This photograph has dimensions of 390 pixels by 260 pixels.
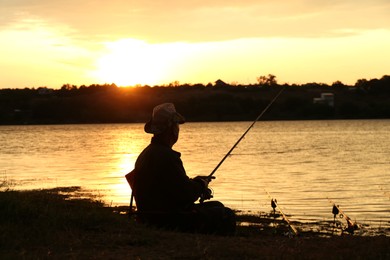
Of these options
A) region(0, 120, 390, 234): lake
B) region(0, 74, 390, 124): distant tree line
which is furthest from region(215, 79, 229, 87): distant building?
region(0, 120, 390, 234): lake

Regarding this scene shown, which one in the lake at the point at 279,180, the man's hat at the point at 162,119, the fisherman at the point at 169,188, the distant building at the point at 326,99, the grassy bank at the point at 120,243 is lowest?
the lake at the point at 279,180

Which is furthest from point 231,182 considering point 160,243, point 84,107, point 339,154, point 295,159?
point 84,107

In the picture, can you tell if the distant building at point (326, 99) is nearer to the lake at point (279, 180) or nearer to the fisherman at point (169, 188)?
the lake at point (279, 180)

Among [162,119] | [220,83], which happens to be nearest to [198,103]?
[220,83]

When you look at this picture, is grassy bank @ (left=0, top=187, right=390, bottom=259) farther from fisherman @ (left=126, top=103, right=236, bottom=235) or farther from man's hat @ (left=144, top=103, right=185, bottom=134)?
man's hat @ (left=144, top=103, right=185, bottom=134)

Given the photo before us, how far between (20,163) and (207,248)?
29464 mm

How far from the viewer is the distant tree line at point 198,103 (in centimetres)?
12544

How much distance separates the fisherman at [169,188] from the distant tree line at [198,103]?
110 m

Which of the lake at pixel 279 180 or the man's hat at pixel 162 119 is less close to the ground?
the man's hat at pixel 162 119

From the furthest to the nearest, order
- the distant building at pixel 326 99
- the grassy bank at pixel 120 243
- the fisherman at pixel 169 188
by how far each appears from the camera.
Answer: the distant building at pixel 326 99, the fisherman at pixel 169 188, the grassy bank at pixel 120 243

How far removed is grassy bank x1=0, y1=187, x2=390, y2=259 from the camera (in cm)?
696

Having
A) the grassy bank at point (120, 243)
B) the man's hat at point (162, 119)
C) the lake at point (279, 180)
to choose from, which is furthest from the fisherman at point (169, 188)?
the lake at point (279, 180)

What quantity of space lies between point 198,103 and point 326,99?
80.6 feet

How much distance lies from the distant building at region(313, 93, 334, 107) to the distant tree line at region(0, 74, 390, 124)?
95 centimetres
